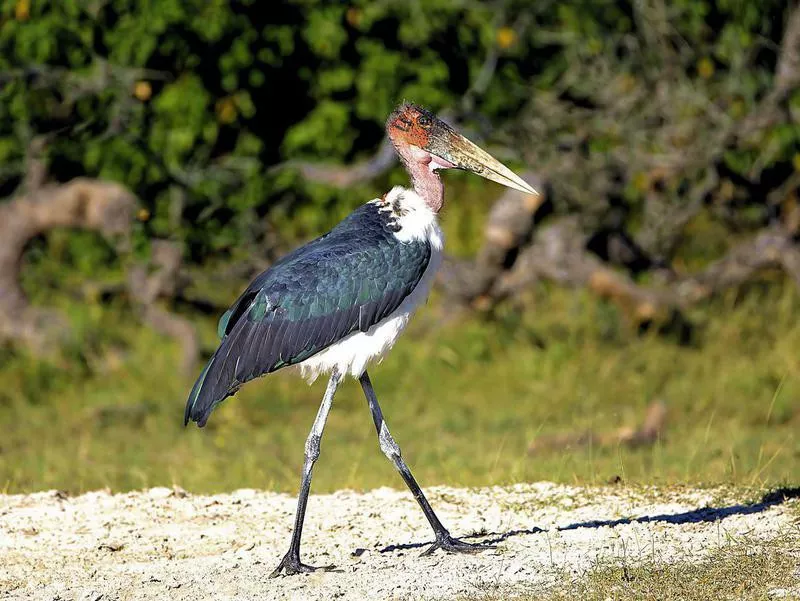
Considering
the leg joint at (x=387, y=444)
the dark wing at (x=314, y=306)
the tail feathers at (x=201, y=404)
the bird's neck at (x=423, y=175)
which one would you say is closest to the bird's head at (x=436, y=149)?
the bird's neck at (x=423, y=175)

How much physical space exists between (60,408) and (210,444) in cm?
135

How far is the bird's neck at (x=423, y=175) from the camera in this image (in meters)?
5.36

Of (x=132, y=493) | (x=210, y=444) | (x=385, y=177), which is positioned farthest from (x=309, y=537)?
(x=385, y=177)

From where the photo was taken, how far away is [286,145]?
37.6 ft

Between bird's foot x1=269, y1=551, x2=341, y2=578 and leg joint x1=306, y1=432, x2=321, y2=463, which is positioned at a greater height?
leg joint x1=306, y1=432, x2=321, y2=463

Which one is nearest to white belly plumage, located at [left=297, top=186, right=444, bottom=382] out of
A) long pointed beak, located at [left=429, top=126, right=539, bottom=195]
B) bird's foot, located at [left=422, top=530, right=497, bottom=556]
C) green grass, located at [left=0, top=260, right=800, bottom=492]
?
long pointed beak, located at [left=429, top=126, right=539, bottom=195]

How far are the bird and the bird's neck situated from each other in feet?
0.13

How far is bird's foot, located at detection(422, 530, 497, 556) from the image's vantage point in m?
5.16

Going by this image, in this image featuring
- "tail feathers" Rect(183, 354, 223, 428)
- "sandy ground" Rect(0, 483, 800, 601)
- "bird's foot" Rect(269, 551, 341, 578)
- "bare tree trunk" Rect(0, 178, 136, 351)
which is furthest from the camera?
"bare tree trunk" Rect(0, 178, 136, 351)

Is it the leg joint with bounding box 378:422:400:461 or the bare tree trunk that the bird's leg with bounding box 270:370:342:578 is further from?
the bare tree trunk

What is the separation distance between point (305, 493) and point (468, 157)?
4.61ft

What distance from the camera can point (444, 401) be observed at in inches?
367

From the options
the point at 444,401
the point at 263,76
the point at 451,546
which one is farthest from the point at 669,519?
the point at 263,76

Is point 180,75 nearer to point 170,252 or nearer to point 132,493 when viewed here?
point 170,252
